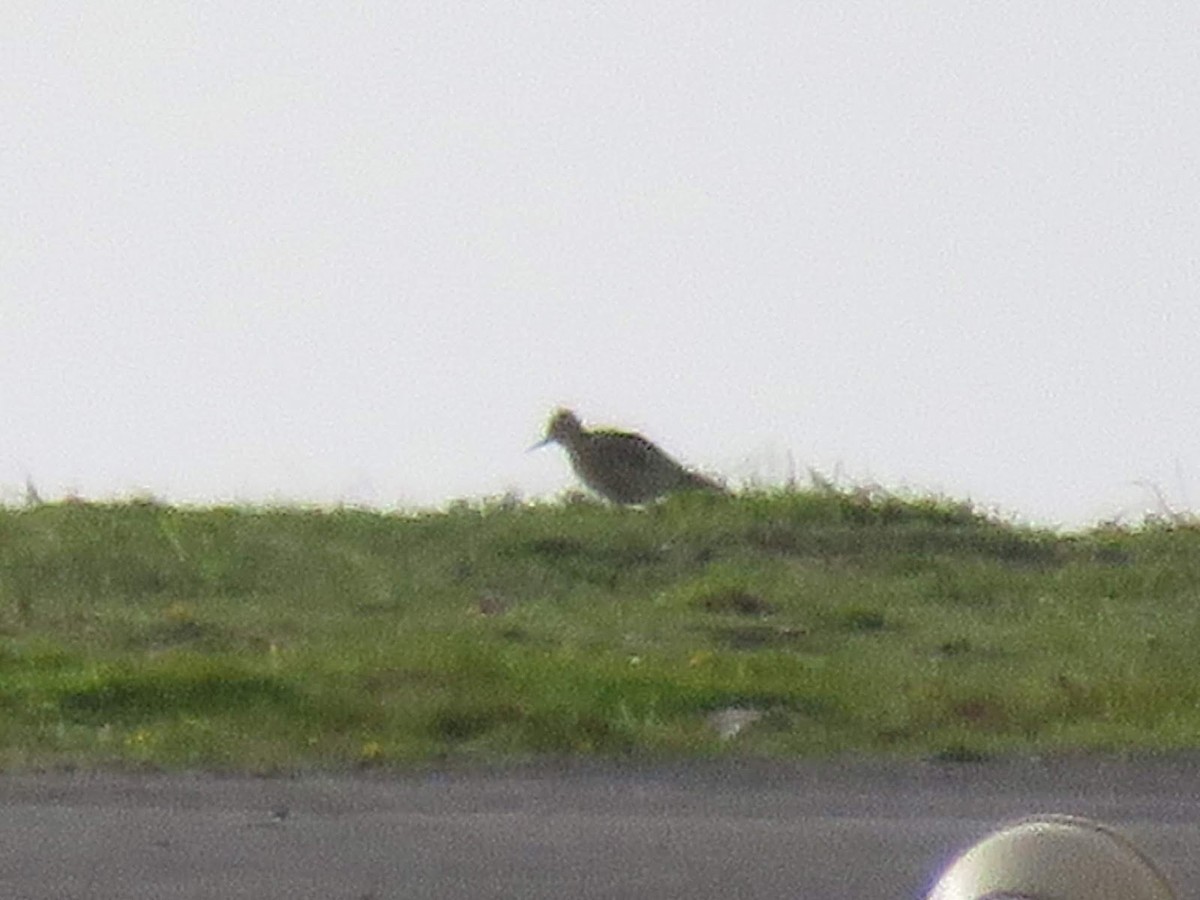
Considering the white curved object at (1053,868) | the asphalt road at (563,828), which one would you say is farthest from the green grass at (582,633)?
the white curved object at (1053,868)

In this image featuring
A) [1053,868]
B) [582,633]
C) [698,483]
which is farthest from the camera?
[698,483]

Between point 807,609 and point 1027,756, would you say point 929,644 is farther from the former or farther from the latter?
point 1027,756

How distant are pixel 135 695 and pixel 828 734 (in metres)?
2.32

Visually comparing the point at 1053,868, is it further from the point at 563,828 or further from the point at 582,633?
the point at 582,633

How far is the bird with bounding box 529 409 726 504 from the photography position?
67.5 ft

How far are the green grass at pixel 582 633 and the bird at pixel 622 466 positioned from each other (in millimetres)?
1834

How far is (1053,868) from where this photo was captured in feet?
20.2

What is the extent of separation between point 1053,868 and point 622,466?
14999mm

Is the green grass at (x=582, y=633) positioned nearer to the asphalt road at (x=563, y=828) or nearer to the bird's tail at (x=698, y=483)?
the asphalt road at (x=563, y=828)

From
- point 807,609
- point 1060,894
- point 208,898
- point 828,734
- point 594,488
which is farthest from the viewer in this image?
point 594,488

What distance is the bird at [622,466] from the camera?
67.5ft

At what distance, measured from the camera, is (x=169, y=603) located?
1555 cm

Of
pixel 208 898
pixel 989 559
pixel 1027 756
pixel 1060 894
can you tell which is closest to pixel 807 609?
pixel 989 559

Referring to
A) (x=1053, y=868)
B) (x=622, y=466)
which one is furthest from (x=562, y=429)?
→ (x=1053, y=868)
